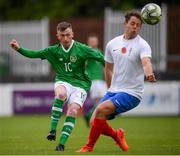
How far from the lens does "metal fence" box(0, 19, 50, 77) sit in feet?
102

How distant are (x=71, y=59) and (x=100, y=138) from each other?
3563 millimetres

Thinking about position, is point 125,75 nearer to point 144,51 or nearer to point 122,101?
point 122,101

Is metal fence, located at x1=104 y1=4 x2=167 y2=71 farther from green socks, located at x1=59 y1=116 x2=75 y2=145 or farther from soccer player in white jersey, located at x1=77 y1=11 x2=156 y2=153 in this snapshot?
soccer player in white jersey, located at x1=77 y1=11 x2=156 y2=153

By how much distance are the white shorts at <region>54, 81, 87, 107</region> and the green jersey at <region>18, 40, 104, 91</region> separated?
88 millimetres

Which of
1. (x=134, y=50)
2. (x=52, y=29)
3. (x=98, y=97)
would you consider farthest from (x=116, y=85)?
(x=52, y=29)

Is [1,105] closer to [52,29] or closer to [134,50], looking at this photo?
[52,29]

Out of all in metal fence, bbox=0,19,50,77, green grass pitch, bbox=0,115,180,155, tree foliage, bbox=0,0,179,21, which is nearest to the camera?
green grass pitch, bbox=0,115,180,155

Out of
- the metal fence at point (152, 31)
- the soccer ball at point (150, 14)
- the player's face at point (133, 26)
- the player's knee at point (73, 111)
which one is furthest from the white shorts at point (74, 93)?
the metal fence at point (152, 31)

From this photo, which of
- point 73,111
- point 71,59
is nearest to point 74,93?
point 73,111

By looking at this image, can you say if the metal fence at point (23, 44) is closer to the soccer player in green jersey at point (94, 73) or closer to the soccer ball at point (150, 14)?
the soccer player in green jersey at point (94, 73)

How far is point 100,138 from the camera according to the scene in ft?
62.1

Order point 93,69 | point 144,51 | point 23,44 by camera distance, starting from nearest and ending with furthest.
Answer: point 144,51, point 93,69, point 23,44

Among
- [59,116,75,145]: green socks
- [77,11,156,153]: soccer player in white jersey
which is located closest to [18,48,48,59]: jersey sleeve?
[59,116,75,145]: green socks

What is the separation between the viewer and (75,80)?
1587cm
